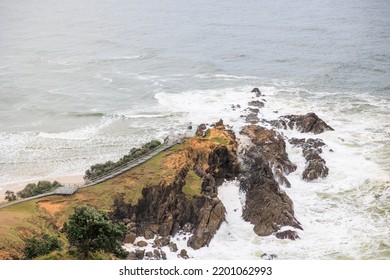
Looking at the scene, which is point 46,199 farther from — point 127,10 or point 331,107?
point 127,10

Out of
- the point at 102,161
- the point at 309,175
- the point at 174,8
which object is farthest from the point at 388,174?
the point at 174,8

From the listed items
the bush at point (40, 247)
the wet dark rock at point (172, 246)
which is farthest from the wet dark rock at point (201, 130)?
the bush at point (40, 247)

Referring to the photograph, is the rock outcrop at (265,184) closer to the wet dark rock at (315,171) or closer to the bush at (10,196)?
the wet dark rock at (315,171)

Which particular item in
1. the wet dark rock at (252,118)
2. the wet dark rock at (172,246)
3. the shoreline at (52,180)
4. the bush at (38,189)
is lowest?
the shoreline at (52,180)

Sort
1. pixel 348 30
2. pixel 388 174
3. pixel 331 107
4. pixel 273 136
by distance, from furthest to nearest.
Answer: pixel 348 30
pixel 331 107
pixel 273 136
pixel 388 174

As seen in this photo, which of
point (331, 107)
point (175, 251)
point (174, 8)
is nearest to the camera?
point (175, 251)

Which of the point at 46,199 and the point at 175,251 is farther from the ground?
the point at 46,199

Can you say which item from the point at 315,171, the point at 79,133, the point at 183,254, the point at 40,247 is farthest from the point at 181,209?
the point at 79,133
